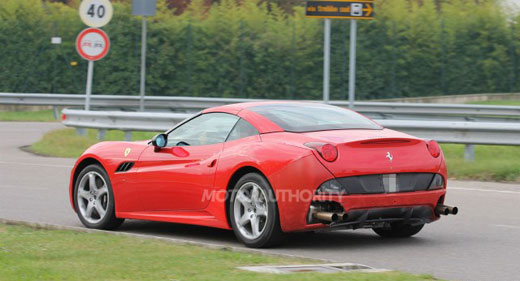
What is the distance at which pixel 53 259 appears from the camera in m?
7.75

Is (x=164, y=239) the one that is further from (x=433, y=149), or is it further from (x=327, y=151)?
(x=433, y=149)

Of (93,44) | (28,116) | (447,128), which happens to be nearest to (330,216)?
(447,128)

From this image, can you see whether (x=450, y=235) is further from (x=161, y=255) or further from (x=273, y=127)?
(x=161, y=255)

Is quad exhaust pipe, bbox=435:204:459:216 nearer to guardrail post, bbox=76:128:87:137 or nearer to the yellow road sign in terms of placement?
the yellow road sign

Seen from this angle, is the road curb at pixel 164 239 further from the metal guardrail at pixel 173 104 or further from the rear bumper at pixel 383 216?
the metal guardrail at pixel 173 104

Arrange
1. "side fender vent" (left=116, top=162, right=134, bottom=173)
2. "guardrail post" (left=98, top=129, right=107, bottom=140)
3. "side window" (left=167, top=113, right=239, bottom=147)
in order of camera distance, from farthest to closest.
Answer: "guardrail post" (left=98, top=129, right=107, bottom=140) < "side fender vent" (left=116, top=162, right=134, bottom=173) < "side window" (left=167, top=113, right=239, bottom=147)

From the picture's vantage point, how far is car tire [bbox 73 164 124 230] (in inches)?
401

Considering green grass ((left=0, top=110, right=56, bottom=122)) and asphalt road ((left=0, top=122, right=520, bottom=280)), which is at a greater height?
green grass ((left=0, top=110, right=56, bottom=122))

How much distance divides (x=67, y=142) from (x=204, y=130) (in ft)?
40.5

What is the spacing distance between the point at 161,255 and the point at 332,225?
1.44 meters

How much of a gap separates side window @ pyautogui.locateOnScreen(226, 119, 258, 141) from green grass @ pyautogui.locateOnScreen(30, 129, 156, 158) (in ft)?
35.3

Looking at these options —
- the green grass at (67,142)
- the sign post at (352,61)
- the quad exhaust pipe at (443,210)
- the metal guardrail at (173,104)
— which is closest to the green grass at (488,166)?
the sign post at (352,61)

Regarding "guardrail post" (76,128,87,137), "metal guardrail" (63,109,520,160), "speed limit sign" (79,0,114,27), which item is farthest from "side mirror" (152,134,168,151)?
"guardrail post" (76,128,87,137)

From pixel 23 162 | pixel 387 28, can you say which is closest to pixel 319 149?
pixel 23 162
